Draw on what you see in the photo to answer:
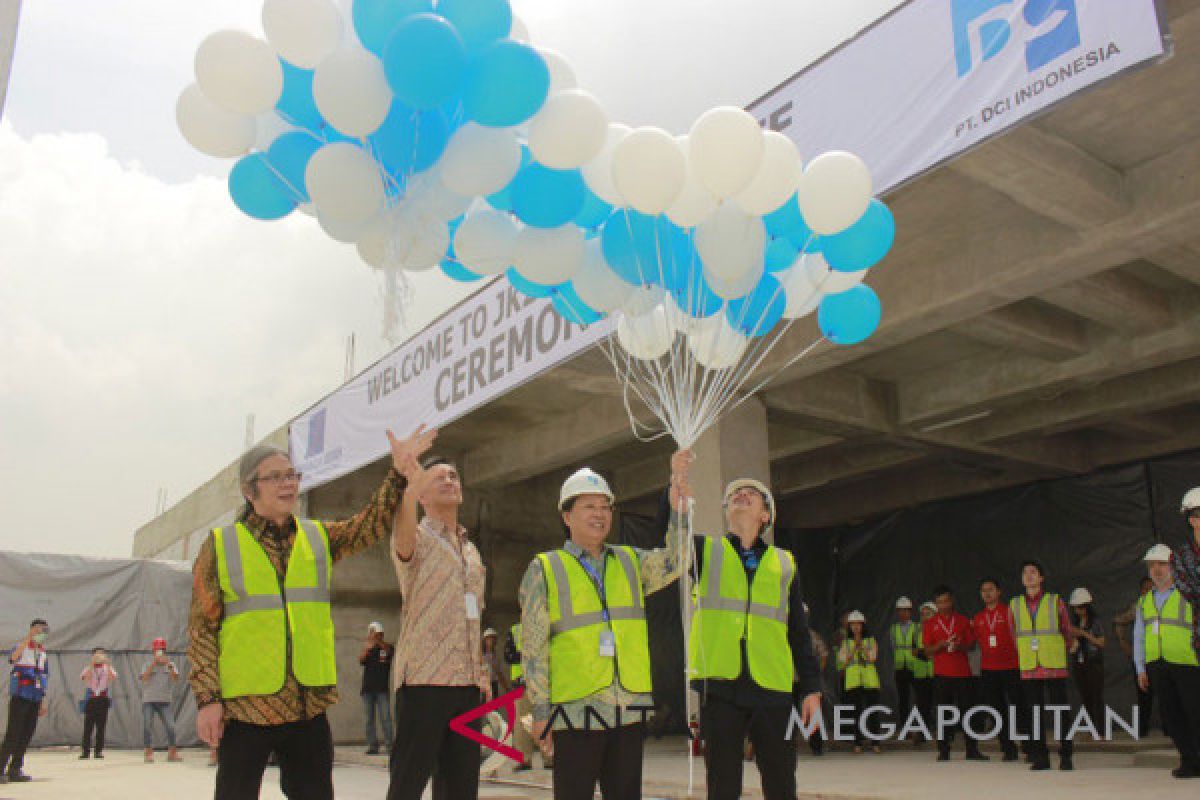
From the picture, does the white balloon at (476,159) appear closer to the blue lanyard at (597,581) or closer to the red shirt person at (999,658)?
the blue lanyard at (597,581)

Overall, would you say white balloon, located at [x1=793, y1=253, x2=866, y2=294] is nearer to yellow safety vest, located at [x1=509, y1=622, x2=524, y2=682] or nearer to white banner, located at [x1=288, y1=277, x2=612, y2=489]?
white banner, located at [x1=288, y1=277, x2=612, y2=489]

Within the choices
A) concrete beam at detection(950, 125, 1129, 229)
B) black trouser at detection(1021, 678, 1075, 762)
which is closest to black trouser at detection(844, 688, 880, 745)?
black trouser at detection(1021, 678, 1075, 762)

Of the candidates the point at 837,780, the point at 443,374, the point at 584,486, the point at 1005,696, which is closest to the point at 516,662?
the point at 443,374

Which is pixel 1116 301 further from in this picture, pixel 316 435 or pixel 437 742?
pixel 316 435

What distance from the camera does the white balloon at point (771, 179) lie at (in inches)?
162

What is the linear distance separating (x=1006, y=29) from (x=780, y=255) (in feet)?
5.25

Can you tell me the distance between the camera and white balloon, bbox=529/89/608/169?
Answer: 13.0 ft

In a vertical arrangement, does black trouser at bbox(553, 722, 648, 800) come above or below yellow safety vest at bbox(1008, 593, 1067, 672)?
below

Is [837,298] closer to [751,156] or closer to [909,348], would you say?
[751,156]

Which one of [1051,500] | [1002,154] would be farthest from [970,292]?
[1051,500]

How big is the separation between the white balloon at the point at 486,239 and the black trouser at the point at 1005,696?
579 cm

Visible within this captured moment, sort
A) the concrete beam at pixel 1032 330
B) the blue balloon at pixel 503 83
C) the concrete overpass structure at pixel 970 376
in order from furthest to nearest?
the concrete beam at pixel 1032 330
the concrete overpass structure at pixel 970 376
the blue balloon at pixel 503 83

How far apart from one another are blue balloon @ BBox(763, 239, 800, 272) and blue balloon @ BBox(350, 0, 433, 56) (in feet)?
6.29

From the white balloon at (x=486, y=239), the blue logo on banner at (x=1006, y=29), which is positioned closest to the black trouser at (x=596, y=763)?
the white balloon at (x=486, y=239)
